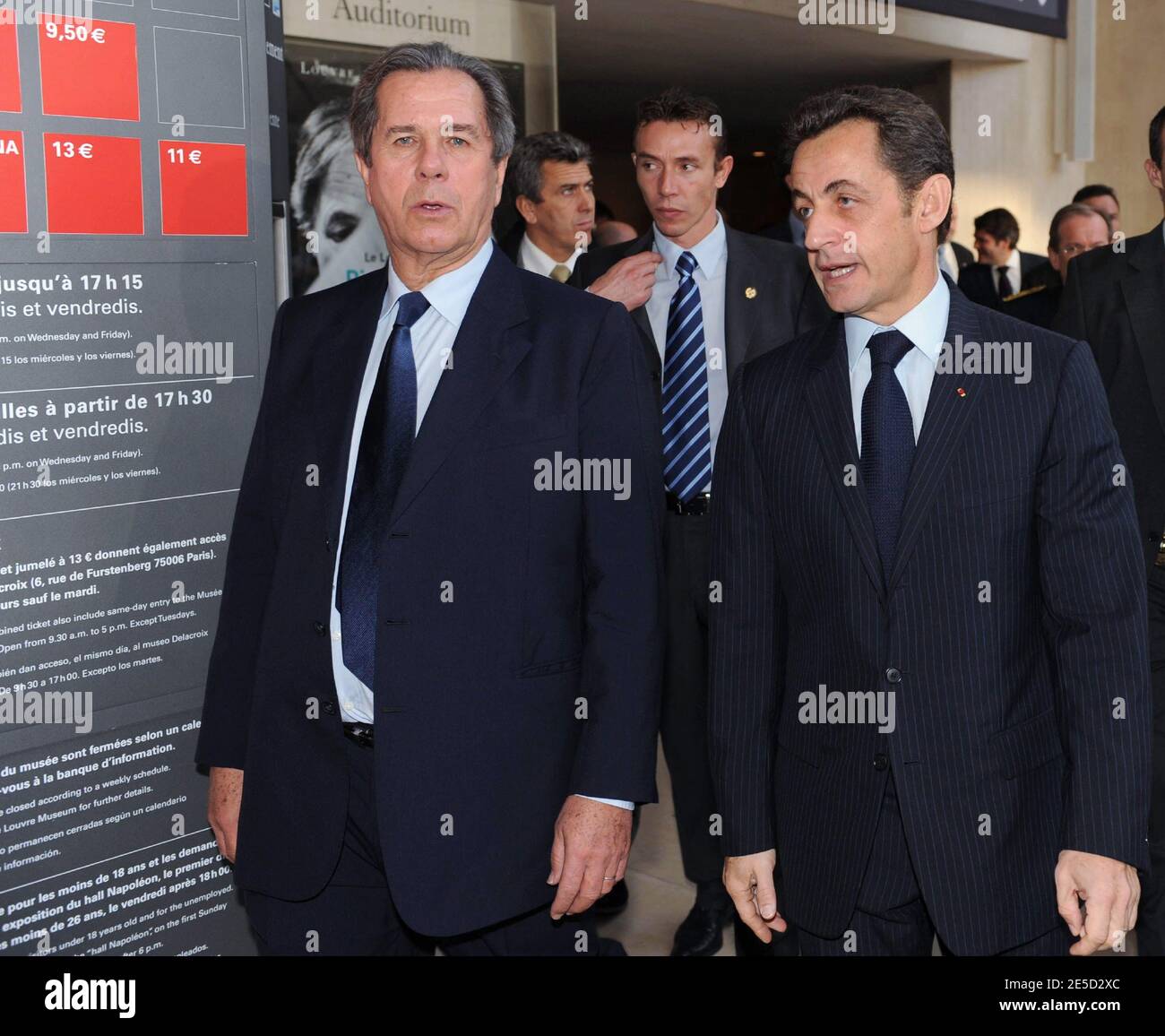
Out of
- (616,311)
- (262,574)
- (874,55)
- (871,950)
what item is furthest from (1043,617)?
(874,55)

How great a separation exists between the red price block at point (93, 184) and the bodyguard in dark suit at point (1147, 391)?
2.14 metres

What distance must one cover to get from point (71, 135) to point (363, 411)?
0.82 metres

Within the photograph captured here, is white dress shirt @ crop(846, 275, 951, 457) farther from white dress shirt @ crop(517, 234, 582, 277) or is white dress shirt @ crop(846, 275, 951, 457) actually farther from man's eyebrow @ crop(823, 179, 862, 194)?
white dress shirt @ crop(517, 234, 582, 277)

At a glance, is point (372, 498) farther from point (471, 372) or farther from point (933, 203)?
point (933, 203)

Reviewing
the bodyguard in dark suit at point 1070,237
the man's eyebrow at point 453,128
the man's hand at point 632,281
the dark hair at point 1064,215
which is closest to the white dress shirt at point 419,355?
the man's eyebrow at point 453,128

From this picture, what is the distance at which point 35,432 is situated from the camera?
2352mm

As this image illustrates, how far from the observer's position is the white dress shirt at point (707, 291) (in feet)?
11.3

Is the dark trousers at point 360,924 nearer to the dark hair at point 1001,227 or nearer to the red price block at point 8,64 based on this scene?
the red price block at point 8,64

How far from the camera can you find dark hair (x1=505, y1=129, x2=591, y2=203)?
4336 mm

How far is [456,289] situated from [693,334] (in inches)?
56.6

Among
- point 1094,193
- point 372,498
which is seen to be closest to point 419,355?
point 372,498

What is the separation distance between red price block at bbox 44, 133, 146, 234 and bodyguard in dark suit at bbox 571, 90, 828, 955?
4.37ft

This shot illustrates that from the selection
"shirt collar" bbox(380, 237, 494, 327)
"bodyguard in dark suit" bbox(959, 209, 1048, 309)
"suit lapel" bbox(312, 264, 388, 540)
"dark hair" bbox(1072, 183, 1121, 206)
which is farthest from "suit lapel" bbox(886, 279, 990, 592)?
"bodyguard in dark suit" bbox(959, 209, 1048, 309)
